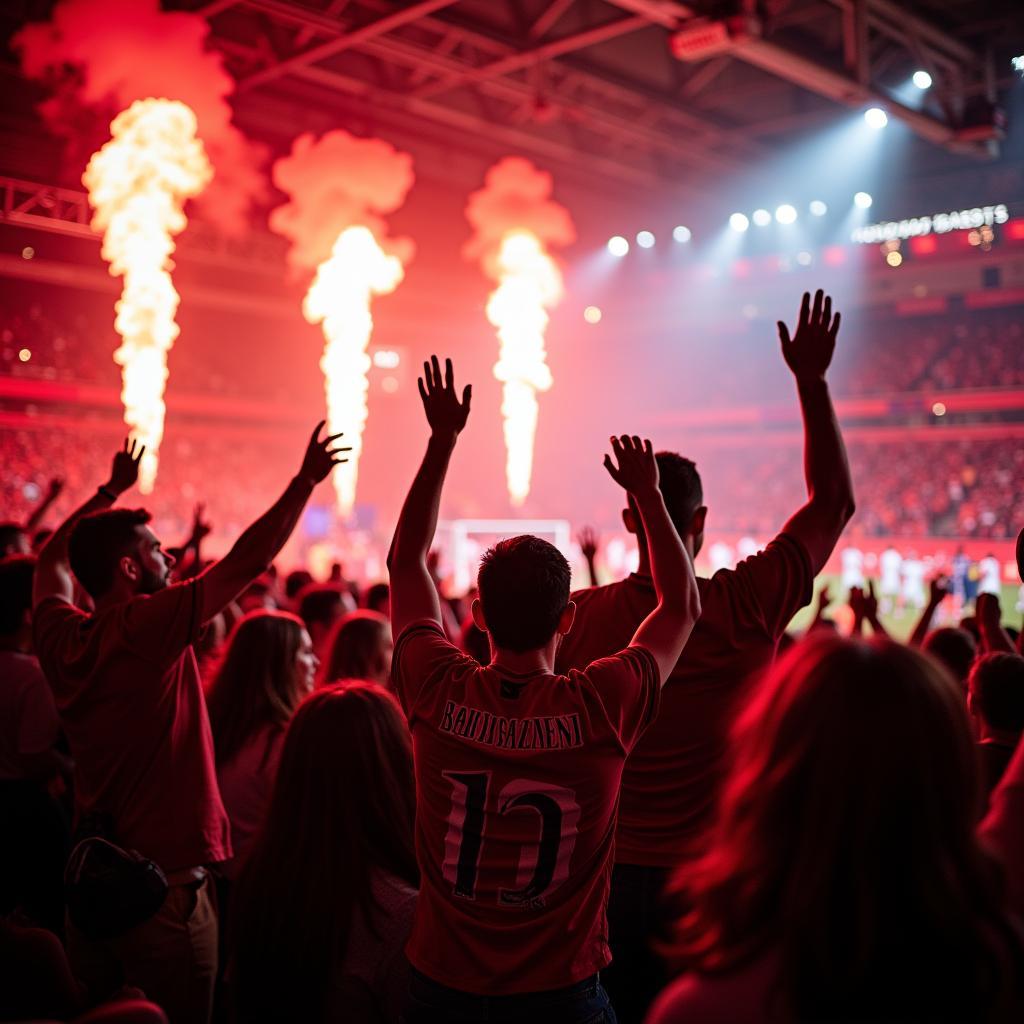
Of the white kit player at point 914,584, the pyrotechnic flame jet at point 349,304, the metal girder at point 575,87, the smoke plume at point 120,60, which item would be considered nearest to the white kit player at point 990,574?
the white kit player at point 914,584

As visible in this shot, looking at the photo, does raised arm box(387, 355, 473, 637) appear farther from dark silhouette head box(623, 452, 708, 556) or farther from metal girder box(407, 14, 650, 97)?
metal girder box(407, 14, 650, 97)

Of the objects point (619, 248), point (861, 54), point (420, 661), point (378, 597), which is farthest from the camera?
point (619, 248)

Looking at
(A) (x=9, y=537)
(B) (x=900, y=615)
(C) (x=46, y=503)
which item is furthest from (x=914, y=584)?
(A) (x=9, y=537)

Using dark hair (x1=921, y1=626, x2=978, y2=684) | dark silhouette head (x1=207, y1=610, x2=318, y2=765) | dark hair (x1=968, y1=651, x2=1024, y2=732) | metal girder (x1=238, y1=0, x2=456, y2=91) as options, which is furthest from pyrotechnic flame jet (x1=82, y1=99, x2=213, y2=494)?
dark hair (x1=968, y1=651, x2=1024, y2=732)

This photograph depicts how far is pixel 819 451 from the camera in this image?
2926mm

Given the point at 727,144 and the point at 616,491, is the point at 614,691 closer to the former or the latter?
the point at 727,144

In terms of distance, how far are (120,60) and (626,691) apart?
547 inches

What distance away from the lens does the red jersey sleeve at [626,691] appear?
2215 millimetres

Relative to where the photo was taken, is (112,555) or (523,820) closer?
(523,820)

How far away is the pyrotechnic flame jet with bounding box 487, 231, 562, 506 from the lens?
2367cm

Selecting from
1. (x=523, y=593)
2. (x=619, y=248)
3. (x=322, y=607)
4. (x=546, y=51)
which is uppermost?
(x=619, y=248)

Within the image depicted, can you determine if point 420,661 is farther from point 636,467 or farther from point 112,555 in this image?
point 112,555

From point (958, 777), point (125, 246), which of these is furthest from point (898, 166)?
point (958, 777)

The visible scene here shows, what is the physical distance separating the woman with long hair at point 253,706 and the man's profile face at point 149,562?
Result: 55cm
